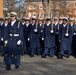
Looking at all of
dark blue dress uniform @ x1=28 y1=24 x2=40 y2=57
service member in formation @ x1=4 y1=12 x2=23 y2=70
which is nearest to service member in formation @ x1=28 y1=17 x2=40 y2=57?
dark blue dress uniform @ x1=28 y1=24 x2=40 y2=57

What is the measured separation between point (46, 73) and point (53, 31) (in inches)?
179

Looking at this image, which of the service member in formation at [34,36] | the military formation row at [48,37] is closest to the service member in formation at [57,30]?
the military formation row at [48,37]

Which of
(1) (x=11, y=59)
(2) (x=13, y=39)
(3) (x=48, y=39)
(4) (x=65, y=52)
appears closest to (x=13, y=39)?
(2) (x=13, y=39)

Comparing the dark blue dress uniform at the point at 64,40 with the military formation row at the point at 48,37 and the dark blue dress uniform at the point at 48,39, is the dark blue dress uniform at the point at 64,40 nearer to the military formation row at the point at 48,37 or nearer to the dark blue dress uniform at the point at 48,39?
the military formation row at the point at 48,37

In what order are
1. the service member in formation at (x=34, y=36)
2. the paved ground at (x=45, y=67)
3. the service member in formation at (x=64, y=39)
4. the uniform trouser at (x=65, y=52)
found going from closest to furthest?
1. the paved ground at (x=45, y=67)
2. the service member in formation at (x=64, y=39)
3. the uniform trouser at (x=65, y=52)
4. the service member in formation at (x=34, y=36)

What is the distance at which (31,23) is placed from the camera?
16578 mm

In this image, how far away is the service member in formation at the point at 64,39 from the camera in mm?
15690

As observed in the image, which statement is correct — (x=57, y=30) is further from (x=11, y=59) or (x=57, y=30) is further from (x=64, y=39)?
(x=11, y=59)

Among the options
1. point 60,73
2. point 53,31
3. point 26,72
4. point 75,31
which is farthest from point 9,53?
point 75,31

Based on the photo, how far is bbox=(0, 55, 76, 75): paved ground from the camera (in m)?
11.9

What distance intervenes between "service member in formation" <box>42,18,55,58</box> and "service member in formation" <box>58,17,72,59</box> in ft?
1.39

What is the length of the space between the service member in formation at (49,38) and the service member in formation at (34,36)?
43 cm

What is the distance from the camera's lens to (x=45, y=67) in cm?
1309

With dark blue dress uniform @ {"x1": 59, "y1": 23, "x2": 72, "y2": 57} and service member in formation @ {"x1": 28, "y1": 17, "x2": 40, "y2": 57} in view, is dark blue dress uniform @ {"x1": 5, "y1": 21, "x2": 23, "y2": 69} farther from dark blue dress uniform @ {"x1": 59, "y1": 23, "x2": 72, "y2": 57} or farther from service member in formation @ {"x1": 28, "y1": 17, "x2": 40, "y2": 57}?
service member in formation @ {"x1": 28, "y1": 17, "x2": 40, "y2": 57}
